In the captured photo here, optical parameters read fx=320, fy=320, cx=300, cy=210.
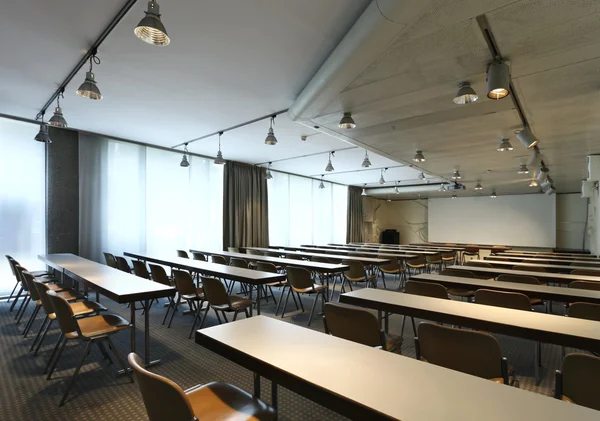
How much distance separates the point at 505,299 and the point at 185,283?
3406 millimetres

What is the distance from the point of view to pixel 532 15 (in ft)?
7.34

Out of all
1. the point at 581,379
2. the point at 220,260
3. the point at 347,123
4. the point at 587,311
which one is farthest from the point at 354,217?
the point at 581,379

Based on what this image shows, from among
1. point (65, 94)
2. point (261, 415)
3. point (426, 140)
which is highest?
point (65, 94)

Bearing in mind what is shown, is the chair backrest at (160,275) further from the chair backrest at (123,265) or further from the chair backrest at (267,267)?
the chair backrest at (267,267)

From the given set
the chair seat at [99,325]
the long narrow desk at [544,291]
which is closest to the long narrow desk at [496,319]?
the long narrow desk at [544,291]

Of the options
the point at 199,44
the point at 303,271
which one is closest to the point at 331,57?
the point at 199,44

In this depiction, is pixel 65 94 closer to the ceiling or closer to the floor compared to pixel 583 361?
closer to the ceiling

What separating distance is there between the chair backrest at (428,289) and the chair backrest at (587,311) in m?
0.91

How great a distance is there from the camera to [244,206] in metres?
8.98

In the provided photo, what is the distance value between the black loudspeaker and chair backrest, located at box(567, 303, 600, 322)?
45.9 ft

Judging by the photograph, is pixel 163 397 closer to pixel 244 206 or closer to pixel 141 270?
pixel 141 270

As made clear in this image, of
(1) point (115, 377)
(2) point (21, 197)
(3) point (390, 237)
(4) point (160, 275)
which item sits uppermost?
(2) point (21, 197)

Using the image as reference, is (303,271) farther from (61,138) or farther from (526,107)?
(61,138)

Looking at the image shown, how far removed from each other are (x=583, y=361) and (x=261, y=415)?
1430 mm
